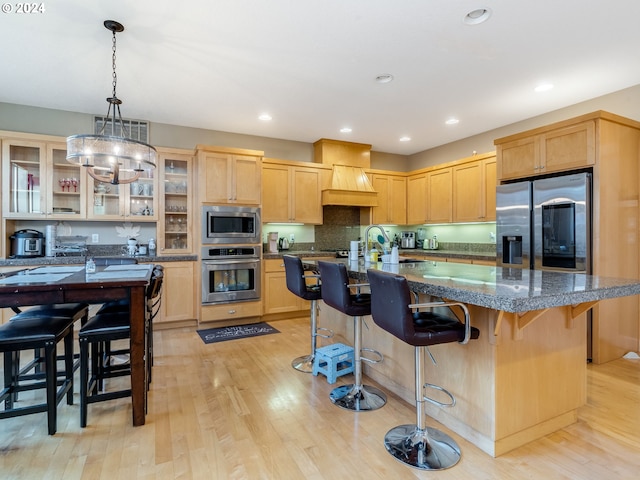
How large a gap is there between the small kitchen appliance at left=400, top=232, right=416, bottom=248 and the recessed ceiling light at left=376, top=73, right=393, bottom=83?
3.18 m

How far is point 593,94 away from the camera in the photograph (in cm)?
369

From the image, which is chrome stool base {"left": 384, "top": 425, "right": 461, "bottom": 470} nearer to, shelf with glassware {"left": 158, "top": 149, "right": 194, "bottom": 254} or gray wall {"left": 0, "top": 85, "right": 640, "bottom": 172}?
shelf with glassware {"left": 158, "top": 149, "right": 194, "bottom": 254}

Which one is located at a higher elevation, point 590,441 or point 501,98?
point 501,98

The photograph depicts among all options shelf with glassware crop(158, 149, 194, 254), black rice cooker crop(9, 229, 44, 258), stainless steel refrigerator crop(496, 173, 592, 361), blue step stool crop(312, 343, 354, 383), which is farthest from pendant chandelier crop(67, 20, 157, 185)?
stainless steel refrigerator crop(496, 173, 592, 361)

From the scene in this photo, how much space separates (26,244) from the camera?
3.82 meters

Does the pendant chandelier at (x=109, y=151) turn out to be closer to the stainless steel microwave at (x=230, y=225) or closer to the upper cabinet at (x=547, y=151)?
the stainless steel microwave at (x=230, y=225)

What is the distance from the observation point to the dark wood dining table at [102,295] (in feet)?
6.33

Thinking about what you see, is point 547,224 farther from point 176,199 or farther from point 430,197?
point 176,199

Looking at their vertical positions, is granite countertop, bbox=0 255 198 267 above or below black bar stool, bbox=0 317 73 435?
above

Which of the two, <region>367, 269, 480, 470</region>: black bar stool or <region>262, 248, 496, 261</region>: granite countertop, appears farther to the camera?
<region>262, 248, 496, 261</region>: granite countertop

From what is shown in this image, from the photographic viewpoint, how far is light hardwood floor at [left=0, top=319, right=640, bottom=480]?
5.69 feet

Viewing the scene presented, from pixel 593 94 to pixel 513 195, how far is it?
4.32 ft

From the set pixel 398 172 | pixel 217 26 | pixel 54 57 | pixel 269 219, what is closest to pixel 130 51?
pixel 54 57

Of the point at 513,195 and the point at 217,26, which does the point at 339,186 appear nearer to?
the point at 513,195
